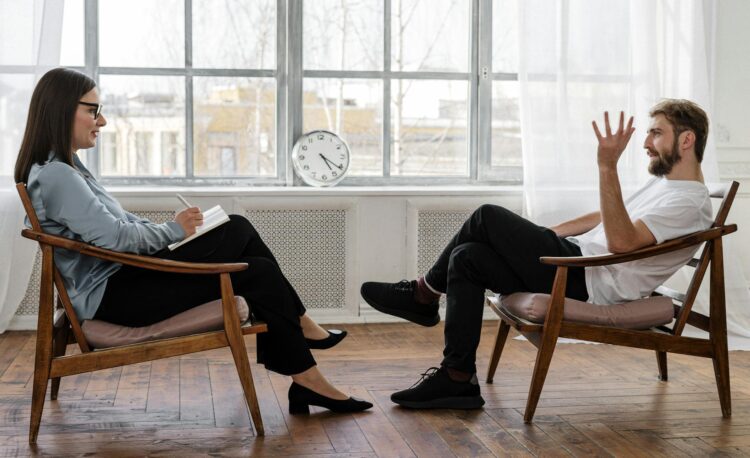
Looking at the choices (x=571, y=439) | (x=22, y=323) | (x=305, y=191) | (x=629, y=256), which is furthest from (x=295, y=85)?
(x=571, y=439)

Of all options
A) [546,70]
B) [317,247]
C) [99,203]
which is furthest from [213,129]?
[99,203]

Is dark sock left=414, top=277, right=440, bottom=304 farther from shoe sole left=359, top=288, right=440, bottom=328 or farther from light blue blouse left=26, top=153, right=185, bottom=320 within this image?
light blue blouse left=26, top=153, right=185, bottom=320

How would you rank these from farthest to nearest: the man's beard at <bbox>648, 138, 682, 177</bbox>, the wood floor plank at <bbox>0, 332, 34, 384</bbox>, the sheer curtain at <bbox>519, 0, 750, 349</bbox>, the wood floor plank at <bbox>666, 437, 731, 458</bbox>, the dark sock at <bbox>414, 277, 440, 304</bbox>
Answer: the sheer curtain at <bbox>519, 0, 750, 349</bbox>
the wood floor plank at <bbox>0, 332, 34, 384</bbox>
the dark sock at <bbox>414, 277, 440, 304</bbox>
the man's beard at <bbox>648, 138, 682, 177</bbox>
the wood floor plank at <bbox>666, 437, 731, 458</bbox>

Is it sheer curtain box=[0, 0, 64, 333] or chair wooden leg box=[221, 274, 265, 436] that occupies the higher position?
sheer curtain box=[0, 0, 64, 333]

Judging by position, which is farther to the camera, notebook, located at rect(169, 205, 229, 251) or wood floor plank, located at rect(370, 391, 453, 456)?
notebook, located at rect(169, 205, 229, 251)

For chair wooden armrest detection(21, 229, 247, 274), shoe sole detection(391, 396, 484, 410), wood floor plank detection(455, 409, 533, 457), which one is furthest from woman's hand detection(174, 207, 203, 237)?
wood floor plank detection(455, 409, 533, 457)

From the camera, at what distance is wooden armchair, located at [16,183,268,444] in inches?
108

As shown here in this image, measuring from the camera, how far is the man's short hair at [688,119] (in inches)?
124

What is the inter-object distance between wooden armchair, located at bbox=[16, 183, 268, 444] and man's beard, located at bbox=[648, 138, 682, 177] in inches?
56.3

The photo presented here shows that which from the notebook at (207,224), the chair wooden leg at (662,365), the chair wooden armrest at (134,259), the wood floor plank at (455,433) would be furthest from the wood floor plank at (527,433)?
the notebook at (207,224)

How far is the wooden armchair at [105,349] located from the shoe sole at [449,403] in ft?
1.83

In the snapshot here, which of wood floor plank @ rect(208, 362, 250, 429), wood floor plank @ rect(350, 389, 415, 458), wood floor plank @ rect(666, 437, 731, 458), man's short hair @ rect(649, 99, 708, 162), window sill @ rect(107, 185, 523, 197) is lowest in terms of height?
wood floor plank @ rect(666, 437, 731, 458)

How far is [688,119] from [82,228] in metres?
1.96

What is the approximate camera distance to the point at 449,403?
10.3 ft
